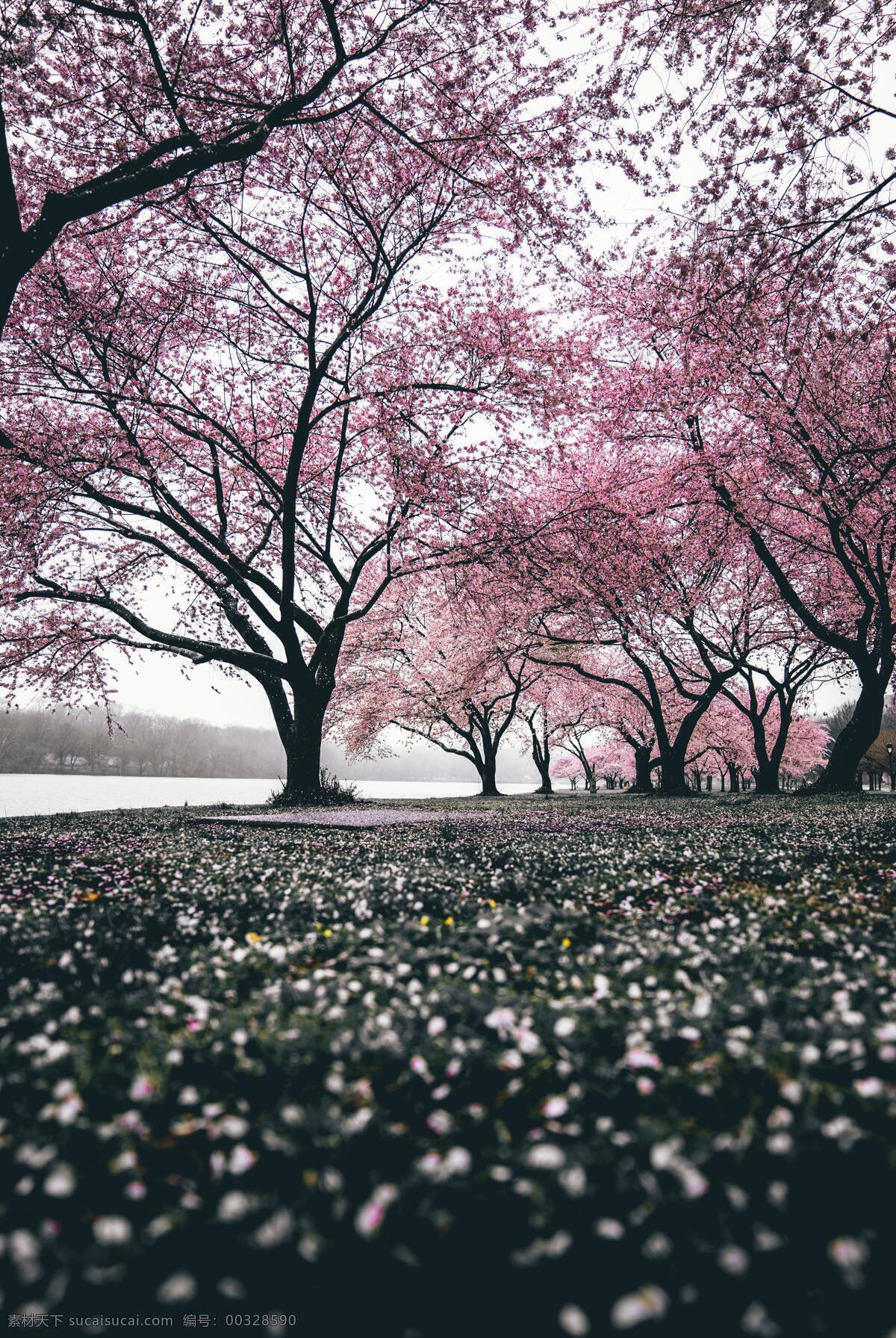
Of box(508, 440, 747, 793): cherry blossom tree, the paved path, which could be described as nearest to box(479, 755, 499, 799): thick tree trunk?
box(508, 440, 747, 793): cherry blossom tree

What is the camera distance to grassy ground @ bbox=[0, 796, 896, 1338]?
1958mm

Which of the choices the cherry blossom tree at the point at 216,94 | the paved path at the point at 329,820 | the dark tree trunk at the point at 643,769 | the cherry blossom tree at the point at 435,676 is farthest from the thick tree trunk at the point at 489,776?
the cherry blossom tree at the point at 216,94

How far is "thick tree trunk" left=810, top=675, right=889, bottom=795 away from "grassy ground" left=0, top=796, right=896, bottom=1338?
69.5 ft

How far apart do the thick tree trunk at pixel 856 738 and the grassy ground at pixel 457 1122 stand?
2117 cm

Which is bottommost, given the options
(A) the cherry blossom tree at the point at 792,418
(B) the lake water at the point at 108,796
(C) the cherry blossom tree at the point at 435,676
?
(B) the lake water at the point at 108,796

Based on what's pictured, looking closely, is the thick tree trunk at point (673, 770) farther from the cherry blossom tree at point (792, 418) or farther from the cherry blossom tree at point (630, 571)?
the cherry blossom tree at point (792, 418)

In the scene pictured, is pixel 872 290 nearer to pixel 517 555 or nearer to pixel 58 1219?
pixel 517 555

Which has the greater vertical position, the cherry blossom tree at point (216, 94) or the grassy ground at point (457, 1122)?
the cherry blossom tree at point (216, 94)

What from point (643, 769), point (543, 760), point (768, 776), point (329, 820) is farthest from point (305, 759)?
point (543, 760)

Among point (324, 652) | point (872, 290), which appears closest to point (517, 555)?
point (324, 652)

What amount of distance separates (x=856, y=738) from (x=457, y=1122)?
2551cm

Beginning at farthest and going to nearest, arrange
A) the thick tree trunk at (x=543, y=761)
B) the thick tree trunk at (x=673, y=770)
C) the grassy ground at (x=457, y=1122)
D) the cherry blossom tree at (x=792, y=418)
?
the thick tree trunk at (x=543, y=761), the thick tree trunk at (x=673, y=770), the cherry blossom tree at (x=792, y=418), the grassy ground at (x=457, y=1122)

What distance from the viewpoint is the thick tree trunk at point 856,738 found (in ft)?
75.6

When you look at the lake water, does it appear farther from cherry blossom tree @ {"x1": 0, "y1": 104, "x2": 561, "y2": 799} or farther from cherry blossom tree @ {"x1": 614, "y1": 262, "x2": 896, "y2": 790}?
cherry blossom tree @ {"x1": 614, "y1": 262, "x2": 896, "y2": 790}
